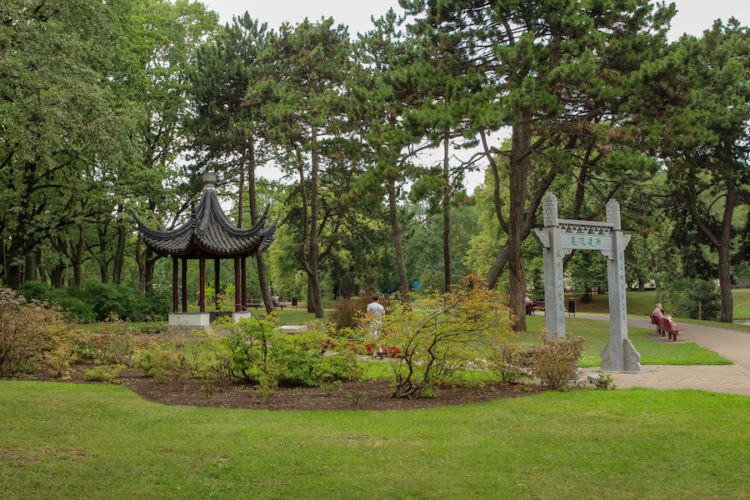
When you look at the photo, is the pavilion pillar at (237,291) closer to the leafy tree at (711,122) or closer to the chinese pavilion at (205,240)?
the chinese pavilion at (205,240)

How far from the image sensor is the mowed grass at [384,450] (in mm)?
5121

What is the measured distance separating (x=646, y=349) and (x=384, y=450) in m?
13.3

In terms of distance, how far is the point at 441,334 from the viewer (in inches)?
375

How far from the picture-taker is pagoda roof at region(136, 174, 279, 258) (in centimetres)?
2288

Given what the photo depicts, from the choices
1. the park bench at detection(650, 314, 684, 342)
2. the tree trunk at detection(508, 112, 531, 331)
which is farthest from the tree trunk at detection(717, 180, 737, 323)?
the tree trunk at detection(508, 112, 531, 331)

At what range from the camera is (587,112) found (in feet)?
66.0

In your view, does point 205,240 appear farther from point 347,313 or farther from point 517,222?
point 517,222

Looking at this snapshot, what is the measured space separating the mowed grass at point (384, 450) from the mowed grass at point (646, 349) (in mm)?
3549

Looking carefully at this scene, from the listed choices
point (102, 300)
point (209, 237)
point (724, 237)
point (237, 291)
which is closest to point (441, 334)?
point (209, 237)

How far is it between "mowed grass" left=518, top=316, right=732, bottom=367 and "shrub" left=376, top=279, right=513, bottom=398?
4.28 feet

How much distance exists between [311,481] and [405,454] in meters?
1.18

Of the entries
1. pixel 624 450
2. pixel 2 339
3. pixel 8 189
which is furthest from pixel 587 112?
pixel 8 189

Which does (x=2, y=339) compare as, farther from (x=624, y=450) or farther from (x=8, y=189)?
(x=8, y=189)


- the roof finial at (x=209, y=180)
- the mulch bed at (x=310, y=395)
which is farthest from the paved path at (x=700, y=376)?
the roof finial at (x=209, y=180)
